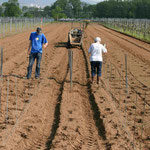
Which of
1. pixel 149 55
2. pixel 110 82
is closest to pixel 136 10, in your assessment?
pixel 149 55

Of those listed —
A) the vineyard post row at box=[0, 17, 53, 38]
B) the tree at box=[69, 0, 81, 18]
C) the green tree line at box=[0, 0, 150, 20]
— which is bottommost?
the vineyard post row at box=[0, 17, 53, 38]

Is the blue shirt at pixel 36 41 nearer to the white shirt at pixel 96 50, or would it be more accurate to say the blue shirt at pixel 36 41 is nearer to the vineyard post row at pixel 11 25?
the white shirt at pixel 96 50

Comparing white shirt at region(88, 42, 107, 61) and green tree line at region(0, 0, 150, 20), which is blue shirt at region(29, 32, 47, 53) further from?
green tree line at region(0, 0, 150, 20)

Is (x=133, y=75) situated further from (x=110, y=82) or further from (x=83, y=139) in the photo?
(x=83, y=139)

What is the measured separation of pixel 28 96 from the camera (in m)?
8.13

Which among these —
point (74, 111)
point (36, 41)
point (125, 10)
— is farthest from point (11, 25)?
point (125, 10)

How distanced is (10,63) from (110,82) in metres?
5.08

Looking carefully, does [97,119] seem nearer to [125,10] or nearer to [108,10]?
[125,10]

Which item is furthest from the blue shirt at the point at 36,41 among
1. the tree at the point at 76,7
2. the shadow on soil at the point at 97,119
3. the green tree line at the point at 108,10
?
the tree at the point at 76,7

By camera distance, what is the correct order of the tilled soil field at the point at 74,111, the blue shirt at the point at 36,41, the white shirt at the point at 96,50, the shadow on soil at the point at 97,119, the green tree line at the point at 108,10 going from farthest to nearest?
the green tree line at the point at 108,10 < the blue shirt at the point at 36,41 < the white shirt at the point at 96,50 < the shadow on soil at the point at 97,119 < the tilled soil field at the point at 74,111

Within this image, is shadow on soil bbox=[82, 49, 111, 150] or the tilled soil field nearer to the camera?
the tilled soil field

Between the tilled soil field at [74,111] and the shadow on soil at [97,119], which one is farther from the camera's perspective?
the shadow on soil at [97,119]

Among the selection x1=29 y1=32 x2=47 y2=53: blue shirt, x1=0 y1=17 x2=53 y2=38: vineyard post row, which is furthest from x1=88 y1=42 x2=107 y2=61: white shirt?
x1=0 y1=17 x2=53 y2=38: vineyard post row

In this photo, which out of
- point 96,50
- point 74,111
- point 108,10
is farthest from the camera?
point 108,10
